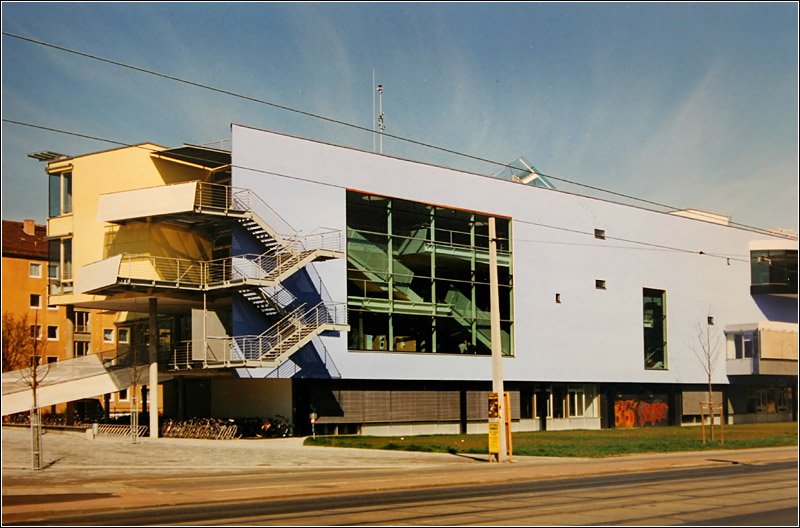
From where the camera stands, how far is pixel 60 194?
51156mm

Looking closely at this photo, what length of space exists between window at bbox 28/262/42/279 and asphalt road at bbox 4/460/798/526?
2354 inches

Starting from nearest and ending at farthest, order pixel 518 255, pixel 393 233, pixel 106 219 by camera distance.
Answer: pixel 106 219
pixel 393 233
pixel 518 255

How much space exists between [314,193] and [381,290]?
22.3ft

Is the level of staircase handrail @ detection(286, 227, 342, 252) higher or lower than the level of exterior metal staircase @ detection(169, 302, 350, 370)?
higher

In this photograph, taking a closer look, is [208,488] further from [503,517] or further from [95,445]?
[95,445]

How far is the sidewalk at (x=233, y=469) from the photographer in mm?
21641

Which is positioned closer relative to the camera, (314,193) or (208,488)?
(208,488)

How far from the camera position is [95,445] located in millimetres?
39312

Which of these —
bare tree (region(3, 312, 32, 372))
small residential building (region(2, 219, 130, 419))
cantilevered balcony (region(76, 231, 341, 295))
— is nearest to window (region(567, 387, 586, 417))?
cantilevered balcony (region(76, 231, 341, 295))

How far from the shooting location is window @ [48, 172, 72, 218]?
50.8 meters

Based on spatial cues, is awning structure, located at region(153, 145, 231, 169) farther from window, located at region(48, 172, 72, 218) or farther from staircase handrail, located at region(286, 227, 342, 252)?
window, located at region(48, 172, 72, 218)

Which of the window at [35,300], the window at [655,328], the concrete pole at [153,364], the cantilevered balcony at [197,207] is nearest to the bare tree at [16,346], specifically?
the concrete pole at [153,364]

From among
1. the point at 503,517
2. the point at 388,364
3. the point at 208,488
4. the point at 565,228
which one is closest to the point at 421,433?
the point at 388,364

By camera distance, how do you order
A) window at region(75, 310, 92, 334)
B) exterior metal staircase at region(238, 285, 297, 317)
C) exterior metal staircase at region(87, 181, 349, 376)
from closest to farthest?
exterior metal staircase at region(87, 181, 349, 376) < exterior metal staircase at region(238, 285, 297, 317) < window at region(75, 310, 92, 334)
